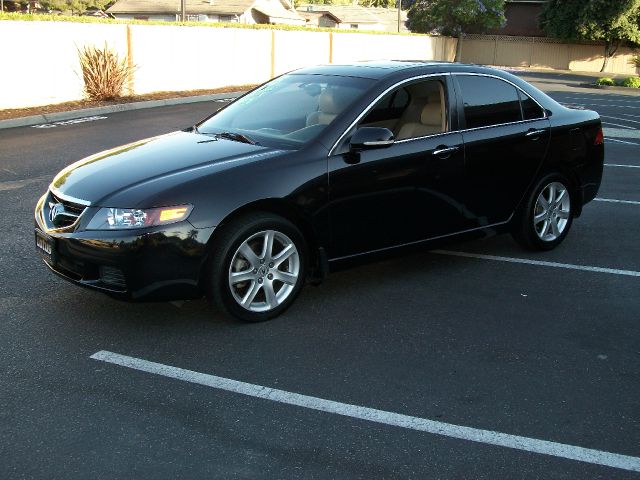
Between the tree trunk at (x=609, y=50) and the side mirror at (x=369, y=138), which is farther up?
the tree trunk at (x=609, y=50)

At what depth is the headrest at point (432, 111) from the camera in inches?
232

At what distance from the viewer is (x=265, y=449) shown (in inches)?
135

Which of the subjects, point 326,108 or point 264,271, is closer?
point 264,271

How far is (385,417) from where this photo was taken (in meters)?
3.76

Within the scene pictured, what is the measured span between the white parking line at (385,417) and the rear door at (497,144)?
8.61 ft

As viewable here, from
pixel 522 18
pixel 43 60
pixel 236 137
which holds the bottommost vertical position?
pixel 236 137

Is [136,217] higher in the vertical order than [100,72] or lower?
lower

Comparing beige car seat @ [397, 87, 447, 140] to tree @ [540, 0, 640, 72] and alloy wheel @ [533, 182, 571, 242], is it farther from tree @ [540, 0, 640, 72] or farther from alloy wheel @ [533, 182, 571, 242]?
tree @ [540, 0, 640, 72]

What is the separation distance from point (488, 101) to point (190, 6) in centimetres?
5603

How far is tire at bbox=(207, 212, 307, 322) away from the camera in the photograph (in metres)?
4.69

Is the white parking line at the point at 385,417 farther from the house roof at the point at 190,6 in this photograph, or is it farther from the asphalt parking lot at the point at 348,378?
the house roof at the point at 190,6

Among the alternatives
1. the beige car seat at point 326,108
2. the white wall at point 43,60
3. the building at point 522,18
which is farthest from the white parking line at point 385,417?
the building at point 522,18

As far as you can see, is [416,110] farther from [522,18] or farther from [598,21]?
[522,18]

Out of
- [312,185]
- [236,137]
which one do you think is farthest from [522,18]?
[312,185]
